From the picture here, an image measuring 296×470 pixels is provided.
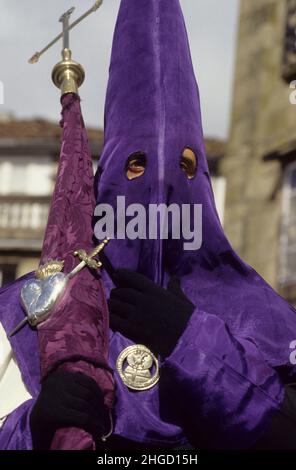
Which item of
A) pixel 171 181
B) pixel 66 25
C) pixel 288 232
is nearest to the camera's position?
pixel 171 181

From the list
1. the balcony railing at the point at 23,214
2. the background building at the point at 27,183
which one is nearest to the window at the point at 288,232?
the background building at the point at 27,183

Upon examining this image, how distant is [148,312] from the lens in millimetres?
3680

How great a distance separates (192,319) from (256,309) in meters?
0.34

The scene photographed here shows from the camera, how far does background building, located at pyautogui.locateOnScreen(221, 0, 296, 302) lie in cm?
1342

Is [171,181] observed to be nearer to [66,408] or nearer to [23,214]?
[66,408]

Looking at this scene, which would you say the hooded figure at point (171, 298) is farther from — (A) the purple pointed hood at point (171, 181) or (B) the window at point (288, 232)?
(B) the window at point (288, 232)

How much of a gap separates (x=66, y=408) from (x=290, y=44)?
11.2 m

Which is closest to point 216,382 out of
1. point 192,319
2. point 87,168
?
point 192,319

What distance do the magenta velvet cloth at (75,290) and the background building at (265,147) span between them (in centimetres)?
916

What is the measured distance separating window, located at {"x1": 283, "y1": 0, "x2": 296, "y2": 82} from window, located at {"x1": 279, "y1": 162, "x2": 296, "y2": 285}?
44.6 inches

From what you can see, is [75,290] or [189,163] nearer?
[75,290]

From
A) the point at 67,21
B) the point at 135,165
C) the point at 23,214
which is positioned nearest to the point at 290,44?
the point at 23,214

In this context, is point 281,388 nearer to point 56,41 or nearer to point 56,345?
point 56,345

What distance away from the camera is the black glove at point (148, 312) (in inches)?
143
